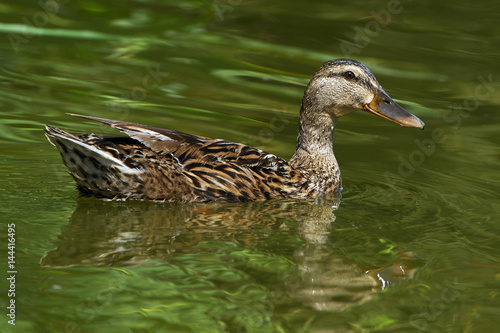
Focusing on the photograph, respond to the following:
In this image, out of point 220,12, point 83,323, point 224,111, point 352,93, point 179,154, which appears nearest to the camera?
point 83,323

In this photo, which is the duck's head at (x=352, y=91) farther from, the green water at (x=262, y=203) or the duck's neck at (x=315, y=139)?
the green water at (x=262, y=203)

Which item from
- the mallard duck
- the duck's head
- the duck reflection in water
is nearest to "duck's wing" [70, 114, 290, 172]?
the mallard duck

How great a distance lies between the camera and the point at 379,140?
35.5 feet

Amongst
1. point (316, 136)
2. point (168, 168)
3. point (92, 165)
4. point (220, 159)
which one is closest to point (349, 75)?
point (316, 136)

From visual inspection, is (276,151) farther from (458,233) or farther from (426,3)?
(426,3)

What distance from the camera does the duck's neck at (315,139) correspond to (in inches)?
360

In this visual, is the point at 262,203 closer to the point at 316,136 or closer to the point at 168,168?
the point at 168,168

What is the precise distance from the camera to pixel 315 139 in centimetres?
919

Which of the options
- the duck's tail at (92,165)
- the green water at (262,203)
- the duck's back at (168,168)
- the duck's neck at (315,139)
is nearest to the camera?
the green water at (262,203)

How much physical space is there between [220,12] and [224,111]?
13.8ft

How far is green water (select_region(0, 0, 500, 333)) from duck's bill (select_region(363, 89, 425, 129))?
2.46 ft

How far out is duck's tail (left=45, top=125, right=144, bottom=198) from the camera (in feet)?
24.8

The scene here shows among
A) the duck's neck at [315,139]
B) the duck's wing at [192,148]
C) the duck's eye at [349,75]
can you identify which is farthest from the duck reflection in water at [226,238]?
the duck's eye at [349,75]

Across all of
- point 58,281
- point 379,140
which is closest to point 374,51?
point 379,140
